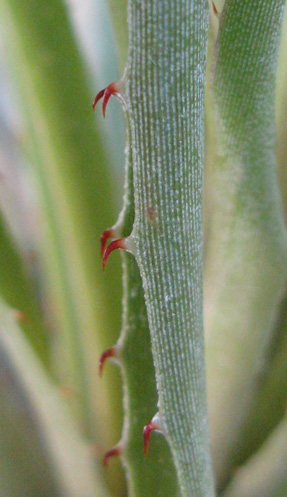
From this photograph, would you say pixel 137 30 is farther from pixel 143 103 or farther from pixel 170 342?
pixel 170 342

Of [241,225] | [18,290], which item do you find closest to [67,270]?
[18,290]

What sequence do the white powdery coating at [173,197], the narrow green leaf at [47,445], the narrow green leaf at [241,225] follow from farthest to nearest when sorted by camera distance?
1. the narrow green leaf at [47,445]
2. the narrow green leaf at [241,225]
3. the white powdery coating at [173,197]

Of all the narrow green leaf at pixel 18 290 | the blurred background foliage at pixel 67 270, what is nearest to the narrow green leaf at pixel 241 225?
the blurred background foliage at pixel 67 270

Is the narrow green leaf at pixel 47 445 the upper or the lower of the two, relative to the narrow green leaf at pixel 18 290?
lower

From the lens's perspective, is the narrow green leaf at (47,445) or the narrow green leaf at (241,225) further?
the narrow green leaf at (47,445)

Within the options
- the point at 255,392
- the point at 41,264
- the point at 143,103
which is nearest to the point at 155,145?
the point at 143,103

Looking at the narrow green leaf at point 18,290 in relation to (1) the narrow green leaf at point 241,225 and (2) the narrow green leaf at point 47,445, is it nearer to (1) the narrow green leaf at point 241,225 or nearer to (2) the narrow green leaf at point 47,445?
(2) the narrow green leaf at point 47,445

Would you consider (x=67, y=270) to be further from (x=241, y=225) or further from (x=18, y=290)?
(x=241, y=225)

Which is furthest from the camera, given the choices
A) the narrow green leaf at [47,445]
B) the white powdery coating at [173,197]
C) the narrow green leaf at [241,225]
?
the narrow green leaf at [47,445]
